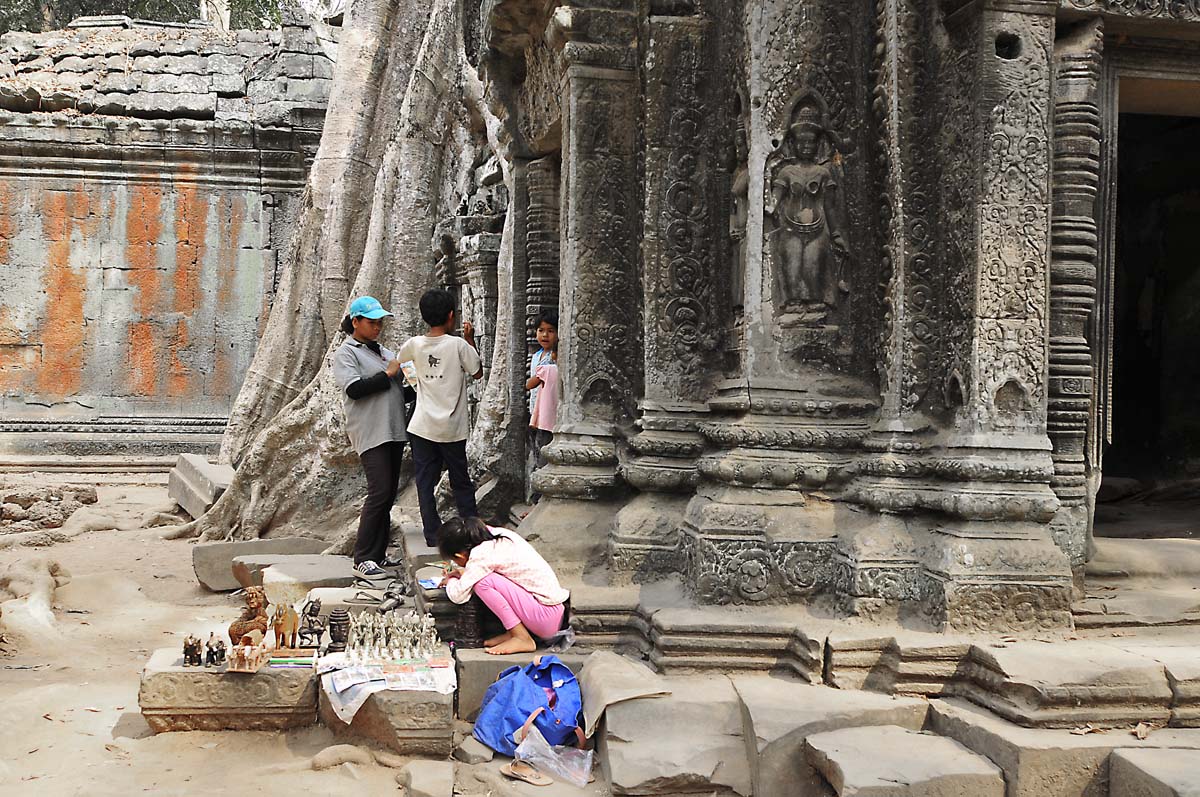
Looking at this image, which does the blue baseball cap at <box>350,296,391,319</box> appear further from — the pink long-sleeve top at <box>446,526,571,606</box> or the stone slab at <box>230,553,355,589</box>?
the pink long-sleeve top at <box>446,526,571,606</box>

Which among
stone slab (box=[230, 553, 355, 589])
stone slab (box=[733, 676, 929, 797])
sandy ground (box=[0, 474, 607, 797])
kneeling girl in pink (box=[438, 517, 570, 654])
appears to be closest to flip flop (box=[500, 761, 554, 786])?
sandy ground (box=[0, 474, 607, 797])

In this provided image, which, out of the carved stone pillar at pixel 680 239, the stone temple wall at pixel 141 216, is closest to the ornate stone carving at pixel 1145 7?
the carved stone pillar at pixel 680 239

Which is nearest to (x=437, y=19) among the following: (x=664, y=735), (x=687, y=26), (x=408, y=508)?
(x=408, y=508)

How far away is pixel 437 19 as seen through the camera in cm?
933

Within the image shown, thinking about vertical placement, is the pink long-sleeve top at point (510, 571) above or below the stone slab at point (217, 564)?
above

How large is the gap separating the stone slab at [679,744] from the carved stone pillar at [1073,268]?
1.59 meters

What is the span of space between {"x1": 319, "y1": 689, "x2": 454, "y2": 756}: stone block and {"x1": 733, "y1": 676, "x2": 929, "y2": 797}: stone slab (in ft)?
3.52

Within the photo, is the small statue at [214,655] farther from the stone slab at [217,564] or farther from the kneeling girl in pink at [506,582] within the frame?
the stone slab at [217,564]

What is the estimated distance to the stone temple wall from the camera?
13531mm

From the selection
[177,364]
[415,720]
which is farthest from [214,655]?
[177,364]

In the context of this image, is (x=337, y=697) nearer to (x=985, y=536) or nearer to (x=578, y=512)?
(x=578, y=512)

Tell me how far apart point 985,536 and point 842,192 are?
154 cm

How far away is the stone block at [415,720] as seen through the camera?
13.0ft

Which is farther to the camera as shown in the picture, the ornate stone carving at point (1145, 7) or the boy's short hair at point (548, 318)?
the boy's short hair at point (548, 318)
